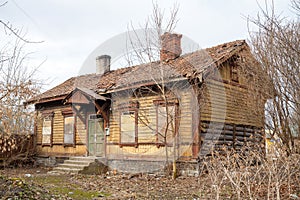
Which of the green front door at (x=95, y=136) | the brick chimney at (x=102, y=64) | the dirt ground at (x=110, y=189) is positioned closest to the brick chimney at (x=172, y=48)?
the green front door at (x=95, y=136)

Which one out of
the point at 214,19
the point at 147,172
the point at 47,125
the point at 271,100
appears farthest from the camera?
the point at 47,125

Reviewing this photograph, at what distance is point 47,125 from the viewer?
18406mm

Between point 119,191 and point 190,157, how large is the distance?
3705 mm

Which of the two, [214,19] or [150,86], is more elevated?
[214,19]

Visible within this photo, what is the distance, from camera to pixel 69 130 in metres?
17.0

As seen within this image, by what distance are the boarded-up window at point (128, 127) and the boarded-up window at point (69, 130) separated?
13.1 feet

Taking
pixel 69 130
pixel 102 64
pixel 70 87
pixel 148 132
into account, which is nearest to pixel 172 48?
pixel 148 132

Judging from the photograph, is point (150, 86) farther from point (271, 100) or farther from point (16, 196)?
point (16, 196)

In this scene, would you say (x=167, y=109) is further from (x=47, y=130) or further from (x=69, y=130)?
(x=47, y=130)

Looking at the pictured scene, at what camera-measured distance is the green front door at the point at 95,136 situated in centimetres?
1537

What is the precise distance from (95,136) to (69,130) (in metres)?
2.19

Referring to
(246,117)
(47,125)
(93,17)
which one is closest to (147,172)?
(246,117)

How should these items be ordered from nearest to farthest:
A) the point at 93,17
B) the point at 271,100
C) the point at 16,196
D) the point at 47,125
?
1. the point at 16,196
2. the point at 271,100
3. the point at 93,17
4. the point at 47,125

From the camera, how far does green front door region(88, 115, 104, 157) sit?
15.4m
